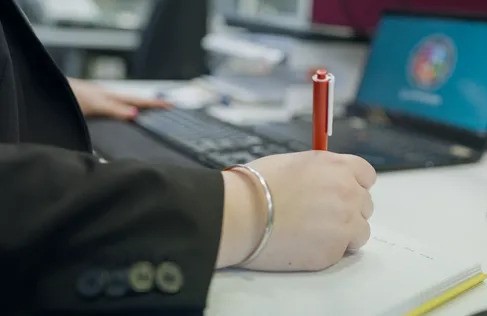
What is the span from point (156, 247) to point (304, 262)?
0.37 feet

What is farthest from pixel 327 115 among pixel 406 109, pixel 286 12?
pixel 286 12

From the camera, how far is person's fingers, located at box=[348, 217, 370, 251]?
52 centimetres

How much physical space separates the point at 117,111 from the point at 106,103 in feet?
0.08

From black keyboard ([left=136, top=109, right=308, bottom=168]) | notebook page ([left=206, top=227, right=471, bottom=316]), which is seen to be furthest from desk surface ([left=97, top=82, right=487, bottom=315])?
black keyboard ([left=136, top=109, right=308, bottom=168])

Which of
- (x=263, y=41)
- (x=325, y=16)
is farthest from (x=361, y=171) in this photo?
(x=325, y=16)

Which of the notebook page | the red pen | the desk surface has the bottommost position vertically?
the desk surface

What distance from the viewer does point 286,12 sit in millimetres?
1621

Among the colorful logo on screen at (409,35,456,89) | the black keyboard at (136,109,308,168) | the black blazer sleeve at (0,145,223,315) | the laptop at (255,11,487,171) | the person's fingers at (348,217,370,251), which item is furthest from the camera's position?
the colorful logo on screen at (409,35,456,89)

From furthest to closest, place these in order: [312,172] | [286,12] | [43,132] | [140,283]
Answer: [286,12]
[43,132]
[312,172]
[140,283]

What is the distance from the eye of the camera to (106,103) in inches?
42.0

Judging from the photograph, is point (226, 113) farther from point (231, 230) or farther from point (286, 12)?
point (231, 230)

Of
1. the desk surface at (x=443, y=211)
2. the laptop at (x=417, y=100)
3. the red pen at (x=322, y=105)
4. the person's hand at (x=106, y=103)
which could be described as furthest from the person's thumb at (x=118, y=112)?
the red pen at (x=322, y=105)

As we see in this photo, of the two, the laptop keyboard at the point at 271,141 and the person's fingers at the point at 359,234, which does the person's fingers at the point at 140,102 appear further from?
the person's fingers at the point at 359,234

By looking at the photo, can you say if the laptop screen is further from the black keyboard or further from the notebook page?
the notebook page
